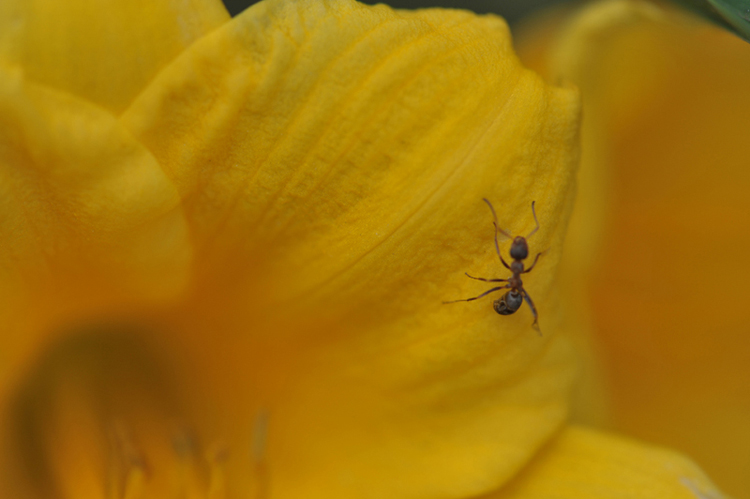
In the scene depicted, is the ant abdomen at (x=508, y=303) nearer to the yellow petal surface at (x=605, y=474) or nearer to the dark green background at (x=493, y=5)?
the yellow petal surface at (x=605, y=474)

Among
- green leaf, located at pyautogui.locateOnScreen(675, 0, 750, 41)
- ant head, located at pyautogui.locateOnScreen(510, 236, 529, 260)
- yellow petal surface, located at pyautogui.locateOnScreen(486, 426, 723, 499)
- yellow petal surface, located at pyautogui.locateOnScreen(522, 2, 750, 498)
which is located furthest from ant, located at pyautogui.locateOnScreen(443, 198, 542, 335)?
yellow petal surface, located at pyautogui.locateOnScreen(522, 2, 750, 498)

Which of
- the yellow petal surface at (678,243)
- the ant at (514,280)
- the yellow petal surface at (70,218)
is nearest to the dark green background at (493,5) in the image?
the yellow petal surface at (678,243)

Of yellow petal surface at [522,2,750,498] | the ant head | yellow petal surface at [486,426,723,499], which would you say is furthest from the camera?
yellow petal surface at [522,2,750,498]

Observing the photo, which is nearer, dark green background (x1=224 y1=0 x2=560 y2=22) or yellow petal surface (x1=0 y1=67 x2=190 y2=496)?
yellow petal surface (x1=0 y1=67 x2=190 y2=496)

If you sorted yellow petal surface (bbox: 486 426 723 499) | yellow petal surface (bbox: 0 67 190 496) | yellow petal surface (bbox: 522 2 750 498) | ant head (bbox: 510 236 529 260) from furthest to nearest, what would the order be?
yellow petal surface (bbox: 522 2 750 498), yellow petal surface (bbox: 486 426 723 499), ant head (bbox: 510 236 529 260), yellow petal surface (bbox: 0 67 190 496)

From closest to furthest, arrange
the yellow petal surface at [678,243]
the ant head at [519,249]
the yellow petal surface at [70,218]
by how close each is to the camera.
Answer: the yellow petal surface at [70,218] → the ant head at [519,249] → the yellow petal surface at [678,243]

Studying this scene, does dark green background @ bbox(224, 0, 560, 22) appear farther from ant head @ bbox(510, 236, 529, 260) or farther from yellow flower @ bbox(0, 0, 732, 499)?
ant head @ bbox(510, 236, 529, 260)

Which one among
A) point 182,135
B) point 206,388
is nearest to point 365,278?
point 182,135

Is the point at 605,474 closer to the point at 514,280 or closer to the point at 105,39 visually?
the point at 514,280
